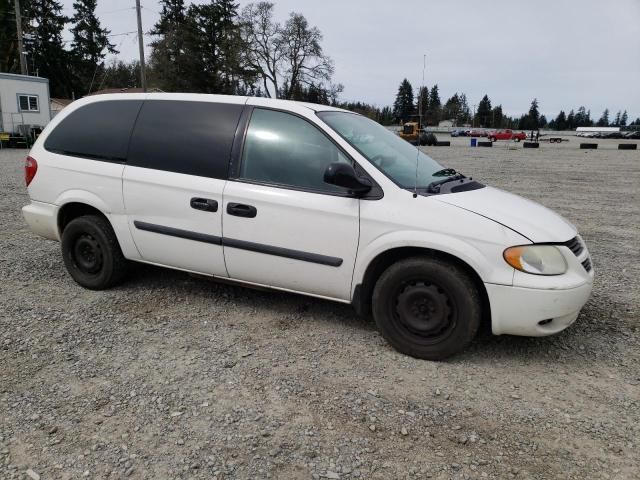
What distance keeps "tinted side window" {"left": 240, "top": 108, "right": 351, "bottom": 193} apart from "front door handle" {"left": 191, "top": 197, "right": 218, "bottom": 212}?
307 mm

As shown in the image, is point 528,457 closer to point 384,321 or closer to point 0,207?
point 384,321

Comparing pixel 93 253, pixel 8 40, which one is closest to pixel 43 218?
pixel 93 253

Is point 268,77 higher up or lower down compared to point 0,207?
higher up

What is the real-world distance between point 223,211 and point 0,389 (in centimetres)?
180

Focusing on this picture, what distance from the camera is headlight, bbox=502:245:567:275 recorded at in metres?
2.97

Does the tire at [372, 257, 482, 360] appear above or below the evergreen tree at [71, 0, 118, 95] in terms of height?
below

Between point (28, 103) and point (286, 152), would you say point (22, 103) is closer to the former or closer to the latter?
point (28, 103)

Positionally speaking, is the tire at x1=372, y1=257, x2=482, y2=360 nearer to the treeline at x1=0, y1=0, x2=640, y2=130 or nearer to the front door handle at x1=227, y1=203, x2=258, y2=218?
the front door handle at x1=227, y1=203, x2=258, y2=218

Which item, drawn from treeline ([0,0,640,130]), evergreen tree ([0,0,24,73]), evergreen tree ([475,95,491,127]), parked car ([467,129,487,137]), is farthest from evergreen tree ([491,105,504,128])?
Result: evergreen tree ([0,0,24,73])

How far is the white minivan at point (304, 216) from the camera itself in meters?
3.07

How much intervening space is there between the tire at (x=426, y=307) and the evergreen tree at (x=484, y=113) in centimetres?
12277

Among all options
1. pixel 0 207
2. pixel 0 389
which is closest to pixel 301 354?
pixel 0 389

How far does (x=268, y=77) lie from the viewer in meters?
55.2

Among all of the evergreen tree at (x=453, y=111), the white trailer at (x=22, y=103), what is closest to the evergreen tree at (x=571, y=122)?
the evergreen tree at (x=453, y=111)
